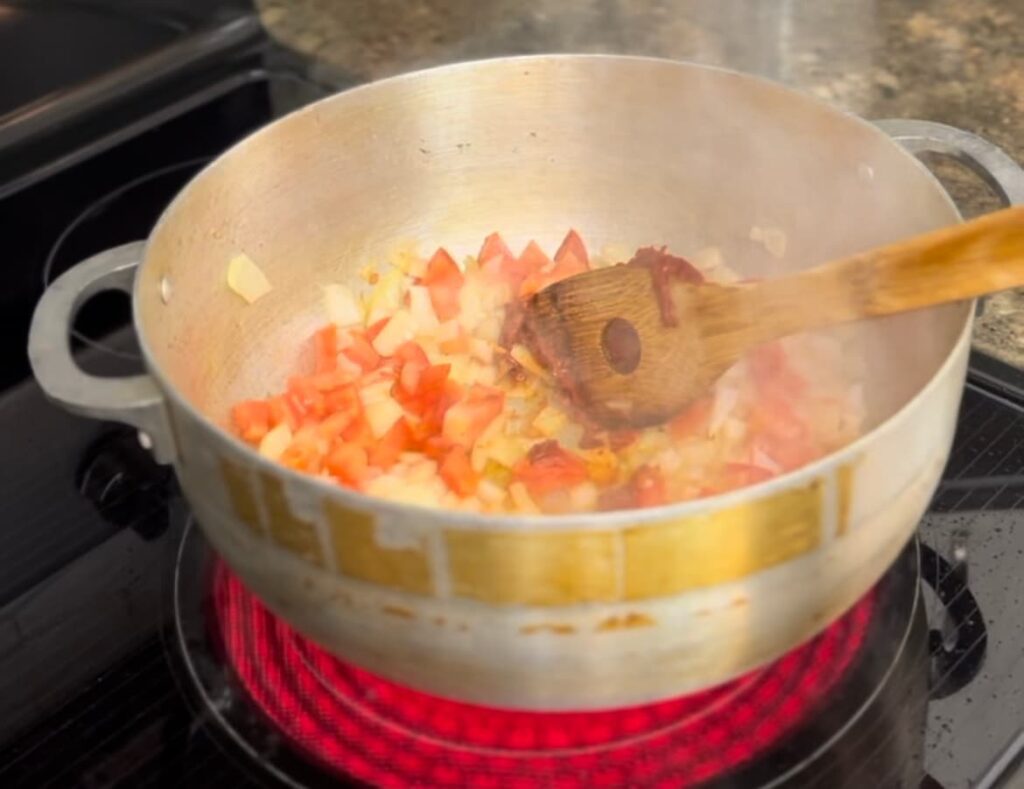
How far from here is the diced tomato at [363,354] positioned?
0.97 m

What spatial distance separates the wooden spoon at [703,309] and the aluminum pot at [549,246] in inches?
1.6

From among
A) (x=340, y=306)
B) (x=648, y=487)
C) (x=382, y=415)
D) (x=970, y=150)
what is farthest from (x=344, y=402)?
(x=970, y=150)

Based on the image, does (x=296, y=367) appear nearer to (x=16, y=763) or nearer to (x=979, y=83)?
(x=16, y=763)

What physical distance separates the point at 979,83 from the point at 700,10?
34cm

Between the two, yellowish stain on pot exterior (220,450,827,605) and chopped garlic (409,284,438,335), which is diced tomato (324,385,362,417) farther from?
yellowish stain on pot exterior (220,450,827,605)

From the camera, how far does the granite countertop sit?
4.19 feet

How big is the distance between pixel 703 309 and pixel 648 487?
0.41 feet

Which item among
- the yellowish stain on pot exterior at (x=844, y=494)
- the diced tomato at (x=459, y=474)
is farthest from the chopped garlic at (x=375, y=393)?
the yellowish stain on pot exterior at (x=844, y=494)

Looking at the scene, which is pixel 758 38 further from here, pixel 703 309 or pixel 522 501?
pixel 522 501

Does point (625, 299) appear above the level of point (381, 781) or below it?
above

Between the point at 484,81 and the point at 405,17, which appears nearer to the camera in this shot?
the point at 484,81

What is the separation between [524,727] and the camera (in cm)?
71

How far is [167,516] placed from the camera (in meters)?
0.87

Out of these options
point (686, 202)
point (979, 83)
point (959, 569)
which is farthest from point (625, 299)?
point (979, 83)
